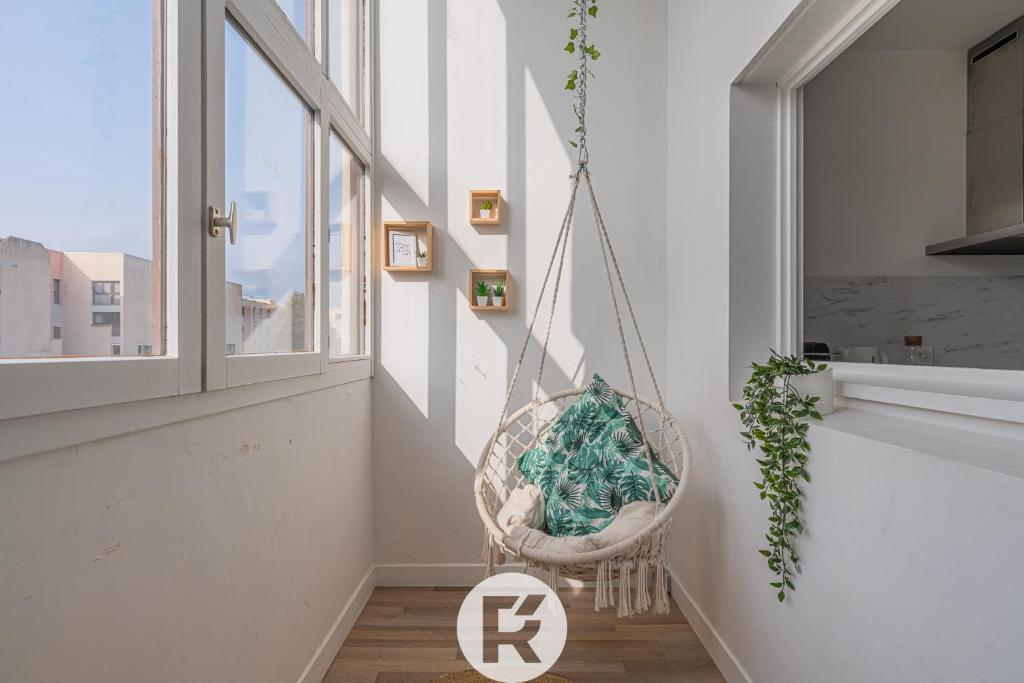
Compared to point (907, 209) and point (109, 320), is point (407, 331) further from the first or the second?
point (907, 209)

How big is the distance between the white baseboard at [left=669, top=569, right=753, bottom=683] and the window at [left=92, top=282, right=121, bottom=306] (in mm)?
1904

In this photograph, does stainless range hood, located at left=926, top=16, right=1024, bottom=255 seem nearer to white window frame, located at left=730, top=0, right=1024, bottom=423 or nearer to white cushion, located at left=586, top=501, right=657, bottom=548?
white window frame, located at left=730, top=0, right=1024, bottom=423

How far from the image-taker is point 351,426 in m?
2.30

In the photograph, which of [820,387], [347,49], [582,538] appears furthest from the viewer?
[347,49]

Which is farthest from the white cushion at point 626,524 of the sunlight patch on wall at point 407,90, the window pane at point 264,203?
the sunlight patch on wall at point 407,90

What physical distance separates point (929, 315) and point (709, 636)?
4.79 ft

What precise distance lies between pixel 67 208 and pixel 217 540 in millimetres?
715

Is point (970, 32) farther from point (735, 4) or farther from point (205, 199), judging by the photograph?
point (205, 199)

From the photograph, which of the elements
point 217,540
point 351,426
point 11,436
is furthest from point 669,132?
point 11,436

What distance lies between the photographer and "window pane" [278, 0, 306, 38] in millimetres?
1694

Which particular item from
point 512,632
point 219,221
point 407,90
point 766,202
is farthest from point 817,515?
point 407,90

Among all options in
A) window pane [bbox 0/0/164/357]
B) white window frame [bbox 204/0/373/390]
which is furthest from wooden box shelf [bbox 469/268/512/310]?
window pane [bbox 0/0/164/357]

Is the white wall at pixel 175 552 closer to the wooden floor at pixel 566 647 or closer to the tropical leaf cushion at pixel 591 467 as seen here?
the wooden floor at pixel 566 647

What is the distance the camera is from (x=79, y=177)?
860 millimetres
